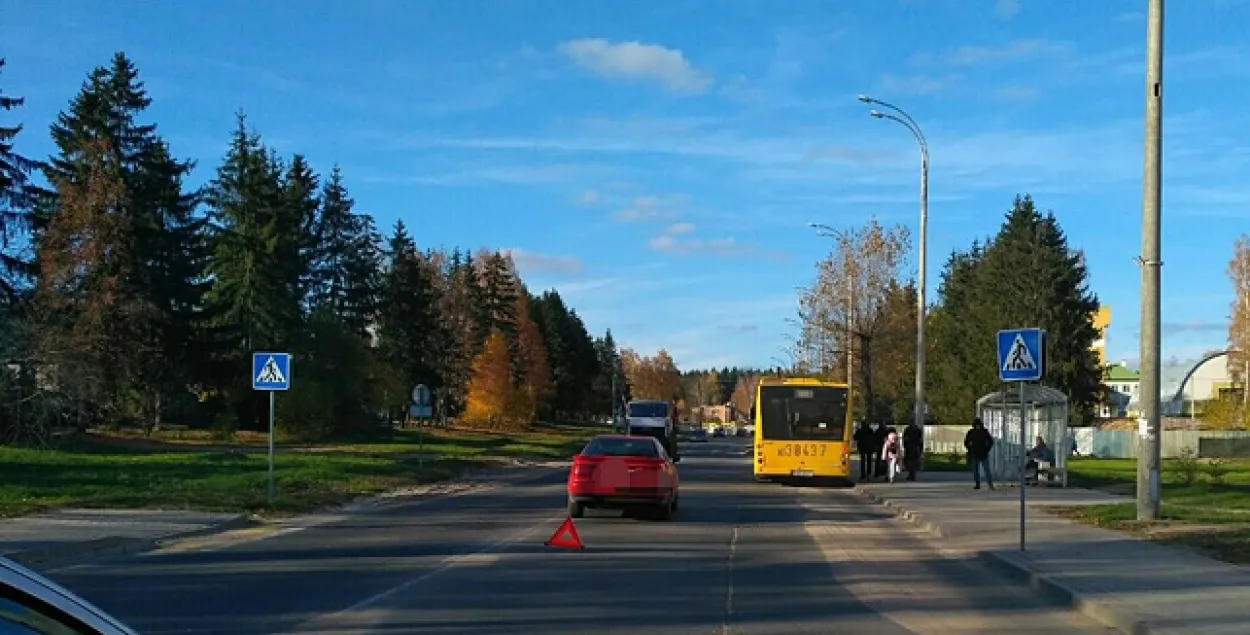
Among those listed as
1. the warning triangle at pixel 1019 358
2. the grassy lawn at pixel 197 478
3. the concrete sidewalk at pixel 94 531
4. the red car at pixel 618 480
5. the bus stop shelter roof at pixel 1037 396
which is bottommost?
the grassy lawn at pixel 197 478

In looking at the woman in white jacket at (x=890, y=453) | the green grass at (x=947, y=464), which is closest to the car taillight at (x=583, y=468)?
the woman in white jacket at (x=890, y=453)

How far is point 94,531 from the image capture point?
16922 mm

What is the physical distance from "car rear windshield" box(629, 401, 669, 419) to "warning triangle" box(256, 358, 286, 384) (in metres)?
Answer: 35.0

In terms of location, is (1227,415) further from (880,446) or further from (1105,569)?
(1105,569)

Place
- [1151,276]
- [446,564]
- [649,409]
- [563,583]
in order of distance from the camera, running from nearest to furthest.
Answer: [563,583] → [446,564] → [1151,276] → [649,409]

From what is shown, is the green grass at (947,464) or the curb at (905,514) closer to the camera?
the curb at (905,514)

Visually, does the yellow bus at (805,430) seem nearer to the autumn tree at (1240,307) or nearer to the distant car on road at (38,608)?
the distant car on road at (38,608)

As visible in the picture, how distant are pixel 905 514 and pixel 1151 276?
272 inches

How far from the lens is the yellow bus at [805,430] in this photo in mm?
33469

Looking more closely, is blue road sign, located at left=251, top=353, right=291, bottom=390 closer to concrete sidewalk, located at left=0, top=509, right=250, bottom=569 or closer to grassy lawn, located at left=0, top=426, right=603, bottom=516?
grassy lawn, located at left=0, top=426, right=603, bottom=516

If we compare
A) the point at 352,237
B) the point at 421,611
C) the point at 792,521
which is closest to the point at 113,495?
the point at 792,521

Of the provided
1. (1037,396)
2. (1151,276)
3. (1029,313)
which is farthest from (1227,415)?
(1151,276)

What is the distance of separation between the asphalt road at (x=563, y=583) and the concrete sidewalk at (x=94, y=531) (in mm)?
695

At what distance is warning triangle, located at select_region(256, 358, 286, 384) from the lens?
2152 cm
